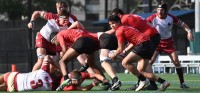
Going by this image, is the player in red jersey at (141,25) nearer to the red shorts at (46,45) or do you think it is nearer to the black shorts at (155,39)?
the black shorts at (155,39)

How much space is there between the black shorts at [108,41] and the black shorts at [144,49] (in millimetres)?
571

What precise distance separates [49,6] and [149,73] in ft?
131

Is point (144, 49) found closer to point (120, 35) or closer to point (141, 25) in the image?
point (120, 35)

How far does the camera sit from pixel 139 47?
15.1m

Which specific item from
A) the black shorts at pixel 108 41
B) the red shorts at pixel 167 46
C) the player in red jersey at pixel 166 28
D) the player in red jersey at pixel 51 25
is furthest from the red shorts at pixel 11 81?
the red shorts at pixel 167 46

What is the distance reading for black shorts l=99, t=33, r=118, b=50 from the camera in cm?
1545

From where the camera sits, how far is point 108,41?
15.5 m

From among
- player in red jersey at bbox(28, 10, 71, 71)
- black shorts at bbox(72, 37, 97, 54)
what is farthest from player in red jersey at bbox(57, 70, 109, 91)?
player in red jersey at bbox(28, 10, 71, 71)

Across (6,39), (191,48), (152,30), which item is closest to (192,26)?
(191,48)

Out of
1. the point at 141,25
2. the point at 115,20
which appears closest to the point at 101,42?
the point at 115,20

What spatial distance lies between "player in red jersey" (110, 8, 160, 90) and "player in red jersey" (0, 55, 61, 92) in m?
1.57

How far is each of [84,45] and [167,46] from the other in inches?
108

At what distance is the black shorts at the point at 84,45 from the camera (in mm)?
15469

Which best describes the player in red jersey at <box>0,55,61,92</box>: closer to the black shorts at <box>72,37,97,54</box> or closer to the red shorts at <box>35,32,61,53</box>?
the black shorts at <box>72,37,97,54</box>
